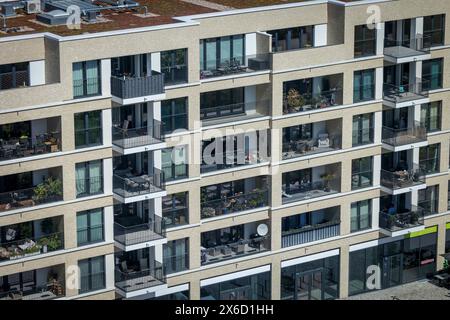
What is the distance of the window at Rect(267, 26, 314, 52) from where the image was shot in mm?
54438

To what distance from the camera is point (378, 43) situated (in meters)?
56.9

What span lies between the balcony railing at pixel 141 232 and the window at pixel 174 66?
7667mm

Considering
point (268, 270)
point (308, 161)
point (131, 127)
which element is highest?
point (131, 127)

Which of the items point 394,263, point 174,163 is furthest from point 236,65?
point 394,263

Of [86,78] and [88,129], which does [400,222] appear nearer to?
[88,129]

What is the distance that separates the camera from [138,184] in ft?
163

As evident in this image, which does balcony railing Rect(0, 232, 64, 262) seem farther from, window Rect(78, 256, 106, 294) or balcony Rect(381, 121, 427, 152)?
balcony Rect(381, 121, 427, 152)

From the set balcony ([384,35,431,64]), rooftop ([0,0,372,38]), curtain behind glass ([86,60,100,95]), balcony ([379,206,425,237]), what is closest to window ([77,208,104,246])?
curtain behind glass ([86,60,100,95])

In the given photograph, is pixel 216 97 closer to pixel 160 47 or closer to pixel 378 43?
pixel 160 47

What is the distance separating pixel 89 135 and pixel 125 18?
7.90m

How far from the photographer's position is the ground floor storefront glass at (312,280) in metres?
57.4

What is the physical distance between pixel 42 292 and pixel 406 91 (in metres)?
26.3

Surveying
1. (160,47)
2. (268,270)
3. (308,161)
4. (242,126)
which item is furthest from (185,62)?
(268,270)

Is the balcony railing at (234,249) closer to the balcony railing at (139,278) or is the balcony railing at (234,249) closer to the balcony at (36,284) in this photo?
the balcony railing at (139,278)
